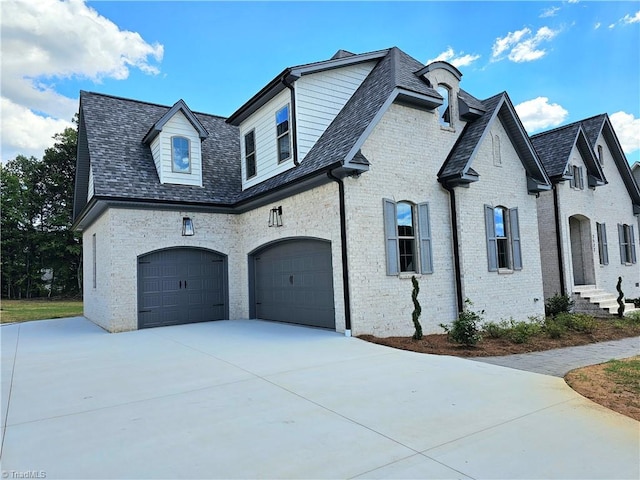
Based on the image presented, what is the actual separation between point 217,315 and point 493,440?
11.3 meters

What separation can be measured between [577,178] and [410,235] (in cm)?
1020

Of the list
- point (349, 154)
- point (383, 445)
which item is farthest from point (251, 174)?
point (383, 445)

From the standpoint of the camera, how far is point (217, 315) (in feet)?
45.4

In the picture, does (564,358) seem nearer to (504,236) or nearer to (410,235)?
(410,235)

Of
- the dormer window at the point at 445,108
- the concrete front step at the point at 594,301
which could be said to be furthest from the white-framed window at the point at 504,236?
the concrete front step at the point at 594,301

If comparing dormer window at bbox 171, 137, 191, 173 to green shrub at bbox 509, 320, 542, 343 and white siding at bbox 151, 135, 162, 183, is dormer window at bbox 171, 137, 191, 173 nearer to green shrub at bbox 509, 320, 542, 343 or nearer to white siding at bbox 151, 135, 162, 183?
white siding at bbox 151, 135, 162, 183

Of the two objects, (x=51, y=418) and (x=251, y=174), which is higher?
(x=251, y=174)

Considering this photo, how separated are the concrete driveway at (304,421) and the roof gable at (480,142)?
→ 5.54 m

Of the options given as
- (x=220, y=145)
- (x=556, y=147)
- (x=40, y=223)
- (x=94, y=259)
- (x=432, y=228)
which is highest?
(x=220, y=145)

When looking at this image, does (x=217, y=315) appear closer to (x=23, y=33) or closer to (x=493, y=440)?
(x=23, y=33)

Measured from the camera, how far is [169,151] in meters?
13.6

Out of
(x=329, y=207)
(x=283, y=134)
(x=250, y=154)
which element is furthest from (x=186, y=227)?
(x=329, y=207)

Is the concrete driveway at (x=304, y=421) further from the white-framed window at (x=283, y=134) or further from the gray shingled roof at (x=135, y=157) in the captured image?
the white-framed window at (x=283, y=134)

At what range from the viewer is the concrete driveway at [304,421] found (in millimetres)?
3314
